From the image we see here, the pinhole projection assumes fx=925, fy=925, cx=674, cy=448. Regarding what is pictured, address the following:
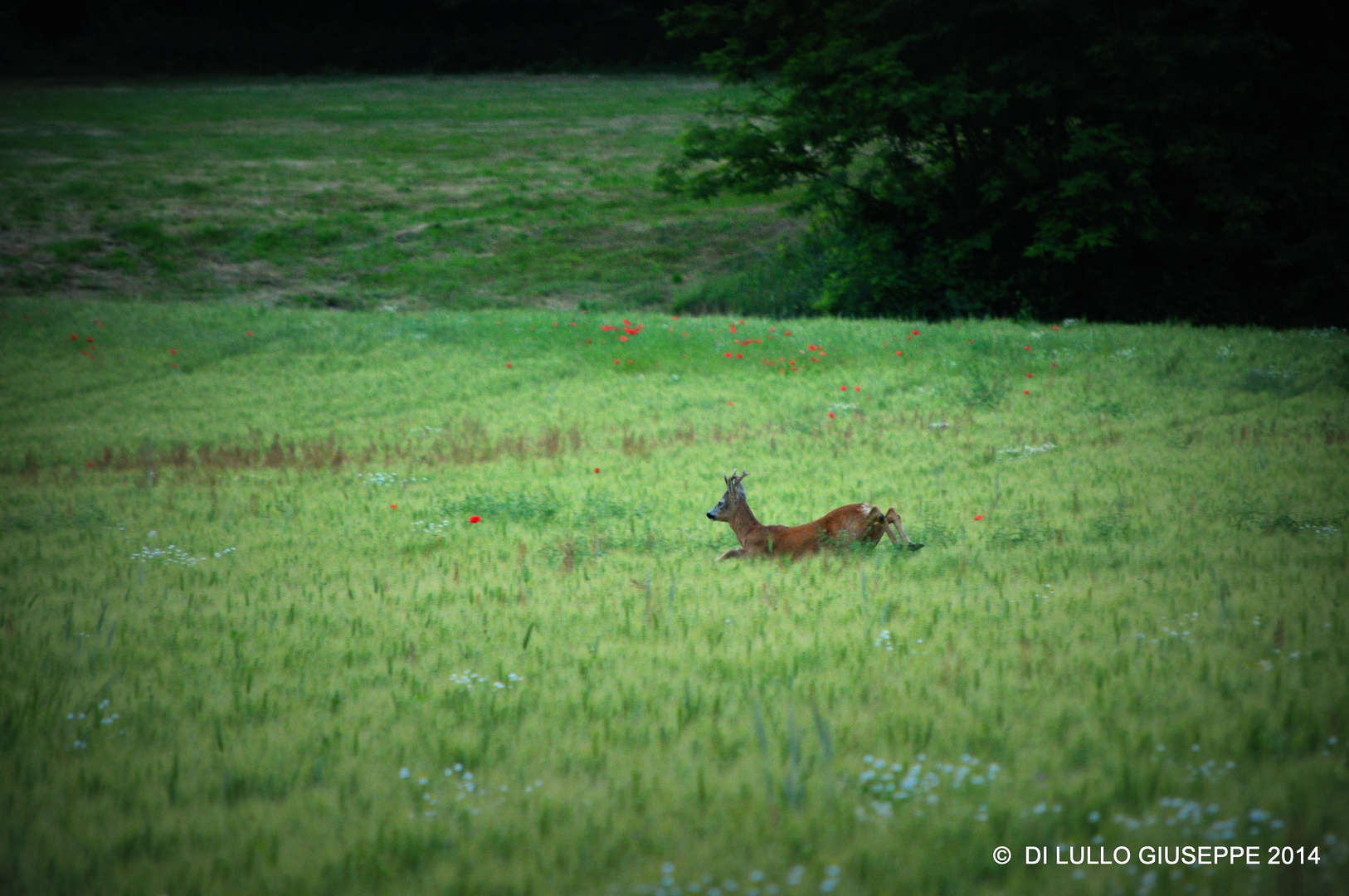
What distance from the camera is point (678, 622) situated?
6.29 metres

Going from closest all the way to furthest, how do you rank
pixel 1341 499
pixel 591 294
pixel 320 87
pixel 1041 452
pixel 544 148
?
pixel 1341 499, pixel 1041 452, pixel 591 294, pixel 544 148, pixel 320 87

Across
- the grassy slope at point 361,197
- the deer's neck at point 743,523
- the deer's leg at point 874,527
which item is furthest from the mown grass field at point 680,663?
the grassy slope at point 361,197

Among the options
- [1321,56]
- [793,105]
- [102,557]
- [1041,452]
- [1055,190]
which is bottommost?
[102,557]

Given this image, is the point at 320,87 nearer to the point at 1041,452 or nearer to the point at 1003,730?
the point at 1041,452

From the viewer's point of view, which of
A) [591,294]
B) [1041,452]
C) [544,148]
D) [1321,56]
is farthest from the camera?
[544,148]

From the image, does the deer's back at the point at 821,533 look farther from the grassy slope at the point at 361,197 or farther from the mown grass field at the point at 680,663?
the grassy slope at the point at 361,197

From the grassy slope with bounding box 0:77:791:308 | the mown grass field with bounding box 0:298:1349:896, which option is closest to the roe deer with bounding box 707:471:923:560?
the mown grass field with bounding box 0:298:1349:896

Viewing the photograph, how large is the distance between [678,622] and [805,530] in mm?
1976

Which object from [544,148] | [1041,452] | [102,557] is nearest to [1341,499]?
[1041,452]

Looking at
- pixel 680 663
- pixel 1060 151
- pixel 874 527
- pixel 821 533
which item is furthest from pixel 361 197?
pixel 680 663

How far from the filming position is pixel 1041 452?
38.5ft

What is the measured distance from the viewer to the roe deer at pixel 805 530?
7.68 metres

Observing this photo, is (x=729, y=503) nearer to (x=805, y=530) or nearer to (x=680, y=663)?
(x=805, y=530)

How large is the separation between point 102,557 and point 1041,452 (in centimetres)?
1049
